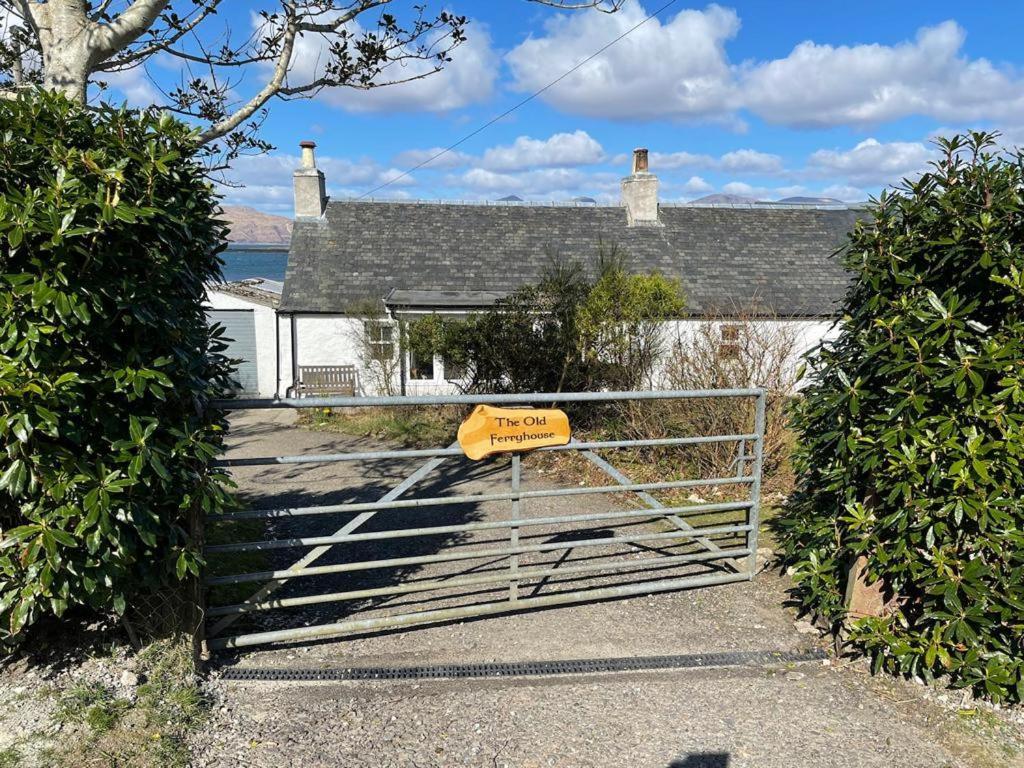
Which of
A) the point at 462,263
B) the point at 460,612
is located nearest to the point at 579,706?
the point at 460,612

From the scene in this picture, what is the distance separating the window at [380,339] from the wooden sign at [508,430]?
1091 cm

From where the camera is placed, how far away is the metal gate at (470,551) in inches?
151

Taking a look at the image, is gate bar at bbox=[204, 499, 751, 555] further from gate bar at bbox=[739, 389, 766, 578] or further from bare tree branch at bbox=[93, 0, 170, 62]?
bare tree branch at bbox=[93, 0, 170, 62]

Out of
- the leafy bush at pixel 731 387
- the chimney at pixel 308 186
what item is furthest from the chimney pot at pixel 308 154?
the leafy bush at pixel 731 387

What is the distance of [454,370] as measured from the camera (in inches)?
521

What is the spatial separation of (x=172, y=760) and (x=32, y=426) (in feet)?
5.04

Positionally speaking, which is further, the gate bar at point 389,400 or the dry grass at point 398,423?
the dry grass at point 398,423

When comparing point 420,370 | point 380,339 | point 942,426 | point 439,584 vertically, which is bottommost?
point 439,584

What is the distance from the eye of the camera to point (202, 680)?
3.56 meters

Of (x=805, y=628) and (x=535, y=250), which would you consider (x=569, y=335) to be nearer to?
(x=805, y=628)

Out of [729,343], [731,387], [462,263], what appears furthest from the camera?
[462,263]

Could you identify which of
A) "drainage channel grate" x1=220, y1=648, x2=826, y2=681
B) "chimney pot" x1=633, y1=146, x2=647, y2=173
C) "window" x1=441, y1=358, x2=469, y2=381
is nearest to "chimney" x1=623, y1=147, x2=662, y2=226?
"chimney pot" x1=633, y1=146, x2=647, y2=173

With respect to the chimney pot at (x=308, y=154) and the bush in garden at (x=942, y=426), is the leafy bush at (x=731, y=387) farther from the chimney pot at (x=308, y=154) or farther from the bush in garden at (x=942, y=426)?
the chimney pot at (x=308, y=154)

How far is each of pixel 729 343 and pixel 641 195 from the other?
39.9ft
